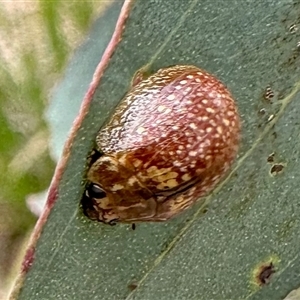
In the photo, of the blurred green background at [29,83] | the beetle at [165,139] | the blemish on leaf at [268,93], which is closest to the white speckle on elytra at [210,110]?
the beetle at [165,139]

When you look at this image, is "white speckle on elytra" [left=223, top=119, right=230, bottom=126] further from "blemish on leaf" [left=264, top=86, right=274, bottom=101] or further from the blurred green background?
the blurred green background

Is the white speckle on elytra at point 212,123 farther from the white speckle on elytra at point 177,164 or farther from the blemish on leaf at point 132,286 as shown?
the blemish on leaf at point 132,286

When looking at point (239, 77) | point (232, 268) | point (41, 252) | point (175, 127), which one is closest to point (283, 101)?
point (239, 77)

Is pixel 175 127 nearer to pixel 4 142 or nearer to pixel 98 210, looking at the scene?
pixel 98 210

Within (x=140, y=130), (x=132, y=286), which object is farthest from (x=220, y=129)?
(x=132, y=286)

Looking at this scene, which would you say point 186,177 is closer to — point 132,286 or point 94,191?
point 94,191
